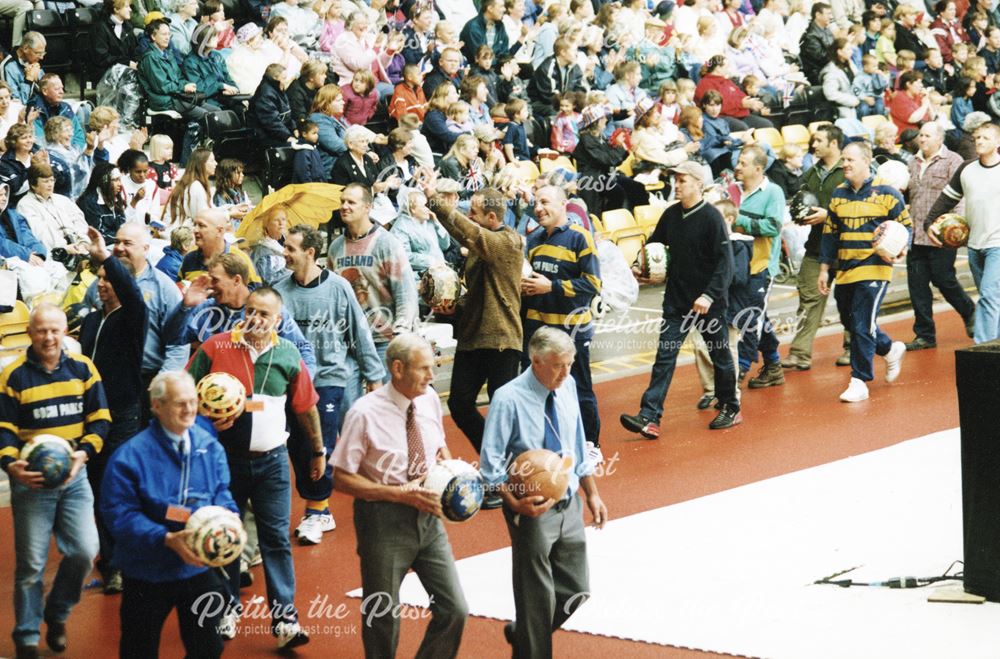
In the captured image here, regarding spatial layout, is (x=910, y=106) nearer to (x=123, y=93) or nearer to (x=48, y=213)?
(x=123, y=93)

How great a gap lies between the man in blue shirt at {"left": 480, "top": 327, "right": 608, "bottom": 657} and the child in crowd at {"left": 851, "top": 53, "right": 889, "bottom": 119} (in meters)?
16.8

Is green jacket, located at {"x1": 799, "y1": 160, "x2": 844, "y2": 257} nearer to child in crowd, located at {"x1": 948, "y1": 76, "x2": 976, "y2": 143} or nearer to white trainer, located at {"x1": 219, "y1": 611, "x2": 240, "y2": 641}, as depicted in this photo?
white trainer, located at {"x1": 219, "y1": 611, "x2": 240, "y2": 641}

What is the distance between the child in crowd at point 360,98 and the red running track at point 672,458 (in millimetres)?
4850

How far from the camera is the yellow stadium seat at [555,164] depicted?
57.5 feet

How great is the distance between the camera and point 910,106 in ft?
71.0

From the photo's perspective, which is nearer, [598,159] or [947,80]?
[598,159]

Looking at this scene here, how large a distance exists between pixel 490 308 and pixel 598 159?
8552 millimetres

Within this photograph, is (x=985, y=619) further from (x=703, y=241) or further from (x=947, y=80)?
(x=947, y=80)

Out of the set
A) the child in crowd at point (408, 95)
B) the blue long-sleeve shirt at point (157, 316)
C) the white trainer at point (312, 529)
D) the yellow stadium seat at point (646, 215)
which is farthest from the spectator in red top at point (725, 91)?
the blue long-sleeve shirt at point (157, 316)

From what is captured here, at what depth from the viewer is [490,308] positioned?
981cm

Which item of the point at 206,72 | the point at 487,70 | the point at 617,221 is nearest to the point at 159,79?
the point at 206,72

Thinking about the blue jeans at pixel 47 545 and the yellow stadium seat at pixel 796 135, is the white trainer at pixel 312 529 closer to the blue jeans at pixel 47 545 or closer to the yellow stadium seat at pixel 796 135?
the blue jeans at pixel 47 545

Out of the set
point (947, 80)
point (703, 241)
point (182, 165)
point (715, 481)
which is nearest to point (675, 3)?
point (947, 80)

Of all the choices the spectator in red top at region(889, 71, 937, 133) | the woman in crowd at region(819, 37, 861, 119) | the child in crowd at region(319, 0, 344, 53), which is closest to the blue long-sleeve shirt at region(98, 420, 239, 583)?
the child in crowd at region(319, 0, 344, 53)
